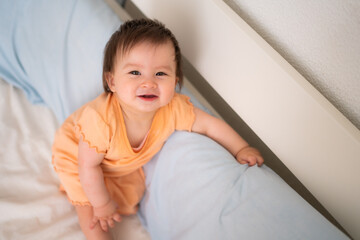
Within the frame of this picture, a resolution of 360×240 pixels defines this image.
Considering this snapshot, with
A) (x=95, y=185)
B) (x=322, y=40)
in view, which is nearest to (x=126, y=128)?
(x=95, y=185)

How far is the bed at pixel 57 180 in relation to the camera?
0.68m

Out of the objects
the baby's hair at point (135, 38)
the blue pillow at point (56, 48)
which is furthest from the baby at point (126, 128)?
the blue pillow at point (56, 48)

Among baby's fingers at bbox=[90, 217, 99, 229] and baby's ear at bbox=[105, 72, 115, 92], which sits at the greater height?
baby's ear at bbox=[105, 72, 115, 92]

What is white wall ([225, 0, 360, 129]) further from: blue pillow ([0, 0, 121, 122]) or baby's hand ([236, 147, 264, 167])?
blue pillow ([0, 0, 121, 122])

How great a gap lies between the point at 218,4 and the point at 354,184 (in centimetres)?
52

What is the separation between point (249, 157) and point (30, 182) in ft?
2.17

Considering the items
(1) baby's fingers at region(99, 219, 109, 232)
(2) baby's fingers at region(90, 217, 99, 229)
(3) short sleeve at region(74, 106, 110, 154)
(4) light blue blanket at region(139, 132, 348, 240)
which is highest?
(3) short sleeve at region(74, 106, 110, 154)

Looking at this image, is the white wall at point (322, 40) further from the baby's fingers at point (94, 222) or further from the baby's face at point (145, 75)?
the baby's fingers at point (94, 222)

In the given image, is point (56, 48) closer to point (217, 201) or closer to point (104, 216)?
point (104, 216)

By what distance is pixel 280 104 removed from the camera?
27.2 inches

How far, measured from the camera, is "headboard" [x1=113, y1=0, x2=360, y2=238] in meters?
0.62

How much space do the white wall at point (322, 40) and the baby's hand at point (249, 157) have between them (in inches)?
9.3

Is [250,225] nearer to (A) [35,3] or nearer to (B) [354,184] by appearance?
(B) [354,184]

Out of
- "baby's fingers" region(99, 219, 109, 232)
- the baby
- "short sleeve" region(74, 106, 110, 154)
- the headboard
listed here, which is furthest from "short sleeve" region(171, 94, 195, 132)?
"baby's fingers" region(99, 219, 109, 232)
